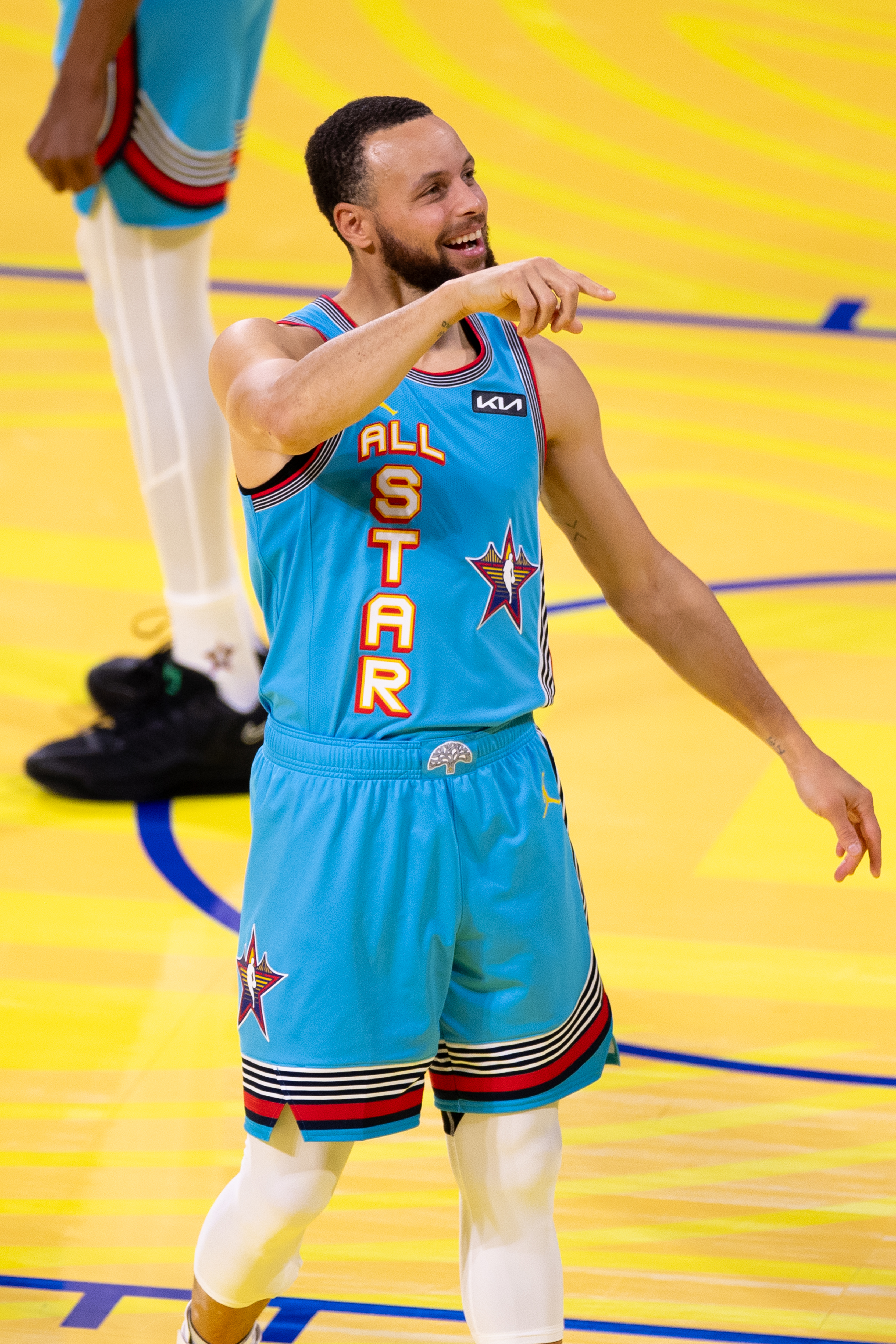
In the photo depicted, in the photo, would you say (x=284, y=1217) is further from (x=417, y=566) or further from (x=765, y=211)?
(x=765, y=211)

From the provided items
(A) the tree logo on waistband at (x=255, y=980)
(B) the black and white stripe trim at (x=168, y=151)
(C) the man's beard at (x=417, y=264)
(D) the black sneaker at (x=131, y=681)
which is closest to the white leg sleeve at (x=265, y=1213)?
(A) the tree logo on waistband at (x=255, y=980)

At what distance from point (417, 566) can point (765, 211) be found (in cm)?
679

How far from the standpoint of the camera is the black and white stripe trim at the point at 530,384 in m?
2.23

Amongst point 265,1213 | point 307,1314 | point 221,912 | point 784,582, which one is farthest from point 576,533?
point 784,582

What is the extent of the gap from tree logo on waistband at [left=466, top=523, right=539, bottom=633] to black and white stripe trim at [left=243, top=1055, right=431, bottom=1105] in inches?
20.4

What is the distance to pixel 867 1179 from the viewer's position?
2.95m

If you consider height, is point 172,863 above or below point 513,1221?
below

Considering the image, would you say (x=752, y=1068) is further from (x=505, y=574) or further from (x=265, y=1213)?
(x=505, y=574)

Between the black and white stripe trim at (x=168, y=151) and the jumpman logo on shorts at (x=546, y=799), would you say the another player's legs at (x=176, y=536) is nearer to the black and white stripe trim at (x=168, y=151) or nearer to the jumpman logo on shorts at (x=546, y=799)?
the black and white stripe trim at (x=168, y=151)

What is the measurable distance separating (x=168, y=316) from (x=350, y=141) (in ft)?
6.52

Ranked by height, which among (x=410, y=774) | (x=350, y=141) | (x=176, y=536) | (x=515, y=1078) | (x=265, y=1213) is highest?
(x=350, y=141)

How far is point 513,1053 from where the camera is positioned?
2.23m

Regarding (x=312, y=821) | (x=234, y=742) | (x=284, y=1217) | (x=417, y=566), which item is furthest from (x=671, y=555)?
(x=234, y=742)

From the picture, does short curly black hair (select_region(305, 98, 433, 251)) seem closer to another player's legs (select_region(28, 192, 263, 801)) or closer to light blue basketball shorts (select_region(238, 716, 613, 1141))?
light blue basketball shorts (select_region(238, 716, 613, 1141))
